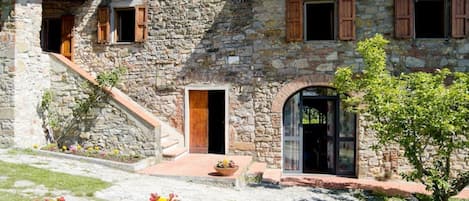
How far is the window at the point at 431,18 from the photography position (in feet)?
34.1

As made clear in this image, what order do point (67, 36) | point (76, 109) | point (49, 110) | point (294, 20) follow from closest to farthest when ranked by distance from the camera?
point (76, 109) → point (294, 20) → point (49, 110) → point (67, 36)

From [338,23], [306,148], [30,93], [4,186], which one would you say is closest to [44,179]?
[4,186]

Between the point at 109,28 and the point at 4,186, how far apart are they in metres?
6.78

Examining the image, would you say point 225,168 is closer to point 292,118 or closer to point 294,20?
point 292,118

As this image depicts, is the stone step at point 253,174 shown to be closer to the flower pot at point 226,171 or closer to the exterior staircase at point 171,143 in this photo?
the flower pot at point 226,171

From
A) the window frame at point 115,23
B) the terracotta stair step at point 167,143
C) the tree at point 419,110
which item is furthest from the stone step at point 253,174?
the window frame at point 115,23

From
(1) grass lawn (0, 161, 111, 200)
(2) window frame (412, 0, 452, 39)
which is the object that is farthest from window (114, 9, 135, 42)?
(2) window frame (412, 0, 452, 39)

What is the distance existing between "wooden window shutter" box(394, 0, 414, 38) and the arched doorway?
2.33 meters

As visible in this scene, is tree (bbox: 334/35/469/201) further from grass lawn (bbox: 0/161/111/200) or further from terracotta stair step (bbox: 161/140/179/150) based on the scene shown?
grass lawn (bbox: 0/161/111/200)

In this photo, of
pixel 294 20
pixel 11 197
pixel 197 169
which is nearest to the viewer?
pixel 11 197

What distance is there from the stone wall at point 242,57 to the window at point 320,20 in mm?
209

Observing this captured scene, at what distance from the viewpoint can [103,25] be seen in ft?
40.9

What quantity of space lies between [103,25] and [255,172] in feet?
21.9

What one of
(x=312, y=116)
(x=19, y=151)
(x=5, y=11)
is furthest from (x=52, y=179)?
(x=312, y=116)
